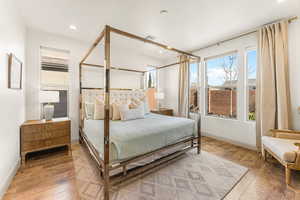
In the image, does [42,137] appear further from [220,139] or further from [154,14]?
[220,139]

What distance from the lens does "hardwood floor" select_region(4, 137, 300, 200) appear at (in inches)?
65.7

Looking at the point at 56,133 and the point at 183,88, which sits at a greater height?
the point at 183,88

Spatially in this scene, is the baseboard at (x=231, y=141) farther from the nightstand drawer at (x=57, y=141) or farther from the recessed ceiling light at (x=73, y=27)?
the recessed ceiling light at (x=73, y=27)

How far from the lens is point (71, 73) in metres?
3.46

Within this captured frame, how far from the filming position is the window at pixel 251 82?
3229mm

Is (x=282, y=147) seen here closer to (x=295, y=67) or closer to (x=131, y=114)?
(x=295, y=67)

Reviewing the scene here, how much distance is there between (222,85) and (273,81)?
124cm

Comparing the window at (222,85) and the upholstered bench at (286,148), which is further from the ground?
the window at (222,85)

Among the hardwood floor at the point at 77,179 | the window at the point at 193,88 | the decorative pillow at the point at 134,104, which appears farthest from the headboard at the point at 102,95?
the window at the point at 193,88

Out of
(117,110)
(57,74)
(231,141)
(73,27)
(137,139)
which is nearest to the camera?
(137,139)

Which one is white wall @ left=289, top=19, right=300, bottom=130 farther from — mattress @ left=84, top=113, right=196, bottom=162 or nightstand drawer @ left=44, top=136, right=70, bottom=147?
nightstand drawer @ left=44, top=136, right=70, bottom=147

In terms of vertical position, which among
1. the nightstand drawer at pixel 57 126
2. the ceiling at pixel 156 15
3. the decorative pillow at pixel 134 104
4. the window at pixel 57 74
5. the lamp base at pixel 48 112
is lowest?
the nightstand drawer at pixel 57 126

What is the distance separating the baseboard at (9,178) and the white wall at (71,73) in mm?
1208

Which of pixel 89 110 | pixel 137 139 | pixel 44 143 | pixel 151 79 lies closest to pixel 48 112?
pixel 44 143
